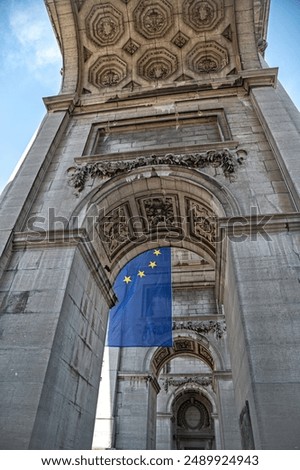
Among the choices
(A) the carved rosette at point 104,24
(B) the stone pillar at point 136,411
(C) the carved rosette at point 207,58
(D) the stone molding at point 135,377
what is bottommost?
(B) the stone pillar at point 136,411

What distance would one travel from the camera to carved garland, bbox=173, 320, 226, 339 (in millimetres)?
17828

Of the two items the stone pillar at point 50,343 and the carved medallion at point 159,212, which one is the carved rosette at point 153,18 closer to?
the carved medallion at point 159,212

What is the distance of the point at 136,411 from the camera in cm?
1591

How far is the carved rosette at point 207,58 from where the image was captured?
462 inches

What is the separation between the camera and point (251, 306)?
19.2 ft

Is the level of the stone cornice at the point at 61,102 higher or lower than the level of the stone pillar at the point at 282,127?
higher

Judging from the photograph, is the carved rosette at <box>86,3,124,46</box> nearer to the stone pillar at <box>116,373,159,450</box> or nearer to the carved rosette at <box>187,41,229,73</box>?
the carved rosette at <box>187,41,229,73</box>

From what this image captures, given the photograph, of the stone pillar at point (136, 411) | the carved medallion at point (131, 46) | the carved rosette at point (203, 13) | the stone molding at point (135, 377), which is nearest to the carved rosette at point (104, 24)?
the carved medallion at point (131, 46)

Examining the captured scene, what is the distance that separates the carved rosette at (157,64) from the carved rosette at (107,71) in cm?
76

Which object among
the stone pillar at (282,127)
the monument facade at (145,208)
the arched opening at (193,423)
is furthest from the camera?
the arched opening at (193,423)

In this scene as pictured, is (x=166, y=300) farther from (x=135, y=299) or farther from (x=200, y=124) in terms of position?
(x=200, y=124)

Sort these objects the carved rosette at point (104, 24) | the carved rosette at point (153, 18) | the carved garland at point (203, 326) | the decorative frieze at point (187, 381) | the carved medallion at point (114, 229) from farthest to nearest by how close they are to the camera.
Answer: the decorative frieze at point (187, 381) → the carved garland at point (203, 326) → the carved rosette at point (104, 24) → the carved rosette at point (153, 18) → the carved medallion at point (114, 229)

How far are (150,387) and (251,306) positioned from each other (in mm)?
13533
